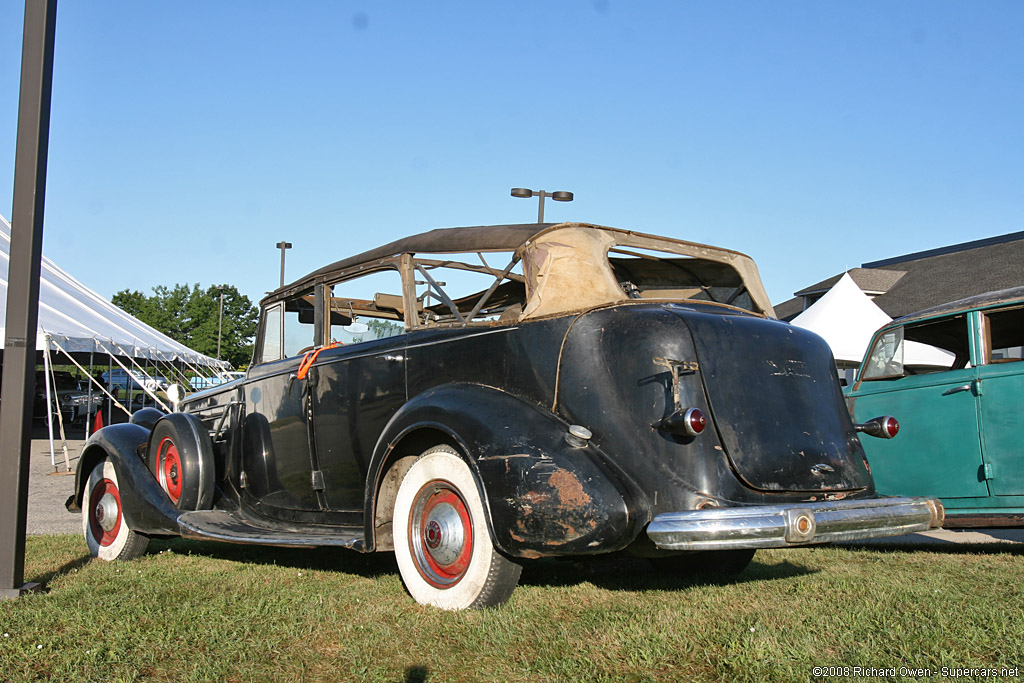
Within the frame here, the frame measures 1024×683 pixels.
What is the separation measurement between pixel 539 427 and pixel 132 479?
3.41 m

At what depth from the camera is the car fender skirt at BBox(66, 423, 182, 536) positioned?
536 centimetres

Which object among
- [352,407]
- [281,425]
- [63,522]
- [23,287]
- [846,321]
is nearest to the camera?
[23,287]

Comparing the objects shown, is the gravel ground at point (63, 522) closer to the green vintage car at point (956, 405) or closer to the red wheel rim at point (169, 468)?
the green vintage car at point (956, 405)

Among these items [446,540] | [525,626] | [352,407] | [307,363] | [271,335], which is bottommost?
[525,626]

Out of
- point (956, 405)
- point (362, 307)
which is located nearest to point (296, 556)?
point (362, 307)

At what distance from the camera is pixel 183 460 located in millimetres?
5555

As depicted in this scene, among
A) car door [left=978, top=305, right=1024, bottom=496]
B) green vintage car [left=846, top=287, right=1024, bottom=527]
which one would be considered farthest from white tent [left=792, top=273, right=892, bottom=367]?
car door [left=978, top=305, right=1024, bottom=496]

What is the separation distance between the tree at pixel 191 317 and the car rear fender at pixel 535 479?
2240 inches

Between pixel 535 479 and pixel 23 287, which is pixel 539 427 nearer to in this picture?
pixel 535 479

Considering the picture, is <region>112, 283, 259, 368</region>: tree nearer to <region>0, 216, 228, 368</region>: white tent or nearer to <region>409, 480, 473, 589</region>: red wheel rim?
<region>0, 216, 228, 368</region>: white tent

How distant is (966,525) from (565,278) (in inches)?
154

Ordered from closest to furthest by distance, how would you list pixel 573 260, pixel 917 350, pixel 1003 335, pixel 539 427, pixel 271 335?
pixel 539 427 < pixel 573 260 < pixel 271 335 < pixel 1003 335 < pixel 917 350

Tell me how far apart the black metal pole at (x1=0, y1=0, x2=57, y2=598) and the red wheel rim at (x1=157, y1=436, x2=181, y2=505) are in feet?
3.93

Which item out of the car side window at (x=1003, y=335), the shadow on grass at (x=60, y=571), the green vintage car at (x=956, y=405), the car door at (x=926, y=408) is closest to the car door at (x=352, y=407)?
the shadow on grass at (x=60, y=571)
